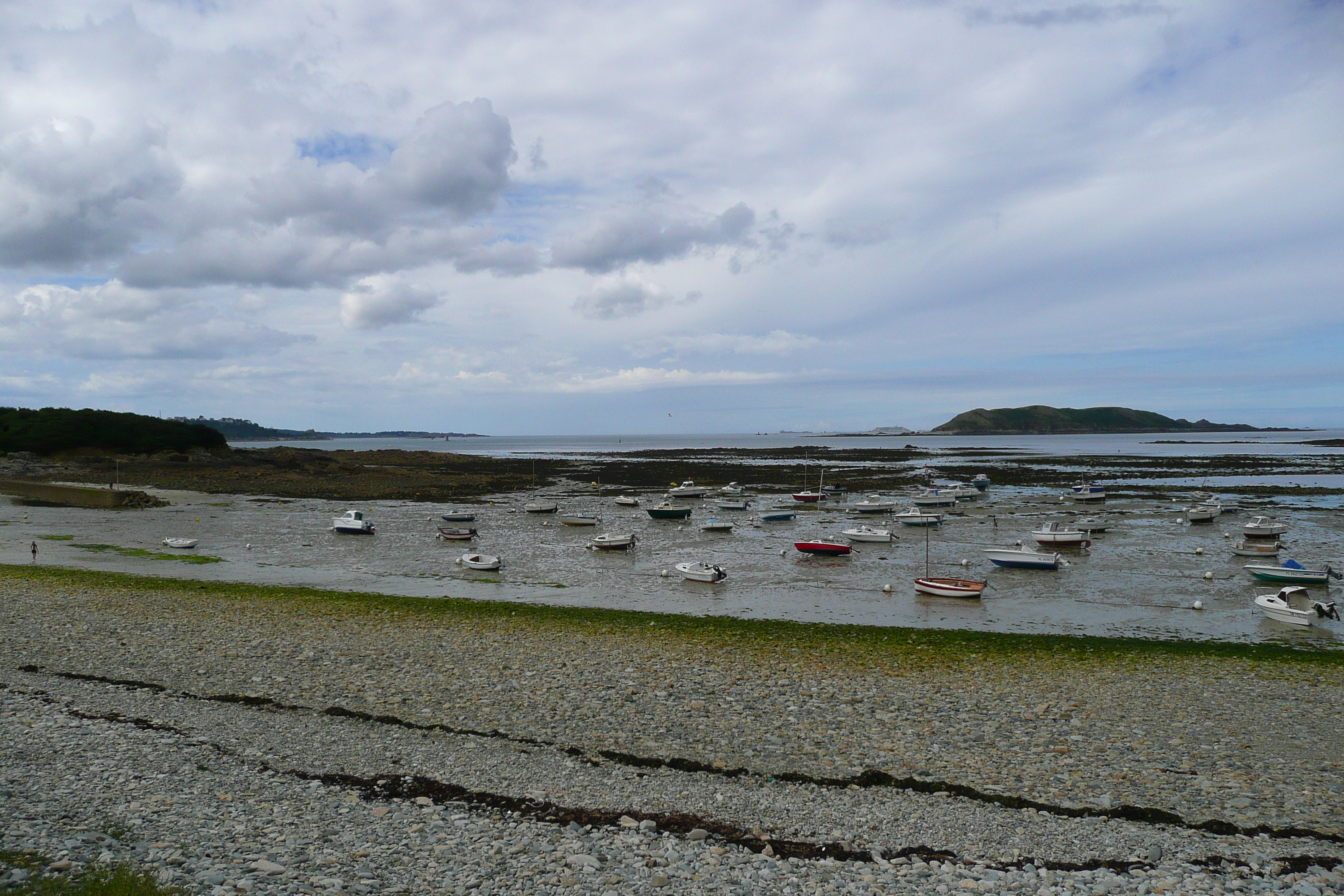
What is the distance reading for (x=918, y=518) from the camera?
48594 mm

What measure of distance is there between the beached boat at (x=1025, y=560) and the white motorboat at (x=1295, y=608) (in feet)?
29.9

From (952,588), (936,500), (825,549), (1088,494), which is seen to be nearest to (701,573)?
(952,588)

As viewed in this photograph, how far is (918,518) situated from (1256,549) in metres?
18.1

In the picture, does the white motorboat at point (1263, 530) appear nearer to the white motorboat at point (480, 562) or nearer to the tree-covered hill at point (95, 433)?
the white motorboat at point (480, 562)

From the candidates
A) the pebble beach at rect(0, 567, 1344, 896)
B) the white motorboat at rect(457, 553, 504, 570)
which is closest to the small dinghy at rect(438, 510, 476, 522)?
the white motorboat at rect(457, 553, 504, 570)

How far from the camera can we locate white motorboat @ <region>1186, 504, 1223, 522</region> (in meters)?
47.0

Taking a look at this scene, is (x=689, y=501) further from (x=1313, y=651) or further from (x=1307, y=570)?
(x=1313, y=651)

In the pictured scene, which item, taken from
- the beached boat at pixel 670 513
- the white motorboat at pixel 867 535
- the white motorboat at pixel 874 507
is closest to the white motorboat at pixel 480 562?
the white motorboat at pixel 867 535

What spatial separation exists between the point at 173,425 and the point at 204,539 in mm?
82609

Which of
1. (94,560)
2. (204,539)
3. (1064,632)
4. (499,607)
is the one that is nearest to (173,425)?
(204,539)

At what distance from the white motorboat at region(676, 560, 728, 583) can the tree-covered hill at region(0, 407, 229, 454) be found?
98.7 metres

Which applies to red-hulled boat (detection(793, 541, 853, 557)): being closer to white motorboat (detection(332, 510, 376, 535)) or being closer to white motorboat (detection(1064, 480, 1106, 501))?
white motorboat (detection(332, 510, 376, 535))

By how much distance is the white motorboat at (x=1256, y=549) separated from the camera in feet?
113

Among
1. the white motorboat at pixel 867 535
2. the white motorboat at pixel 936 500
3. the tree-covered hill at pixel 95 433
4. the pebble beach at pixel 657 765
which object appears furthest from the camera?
the tree-covered hill at pixel 95 433
